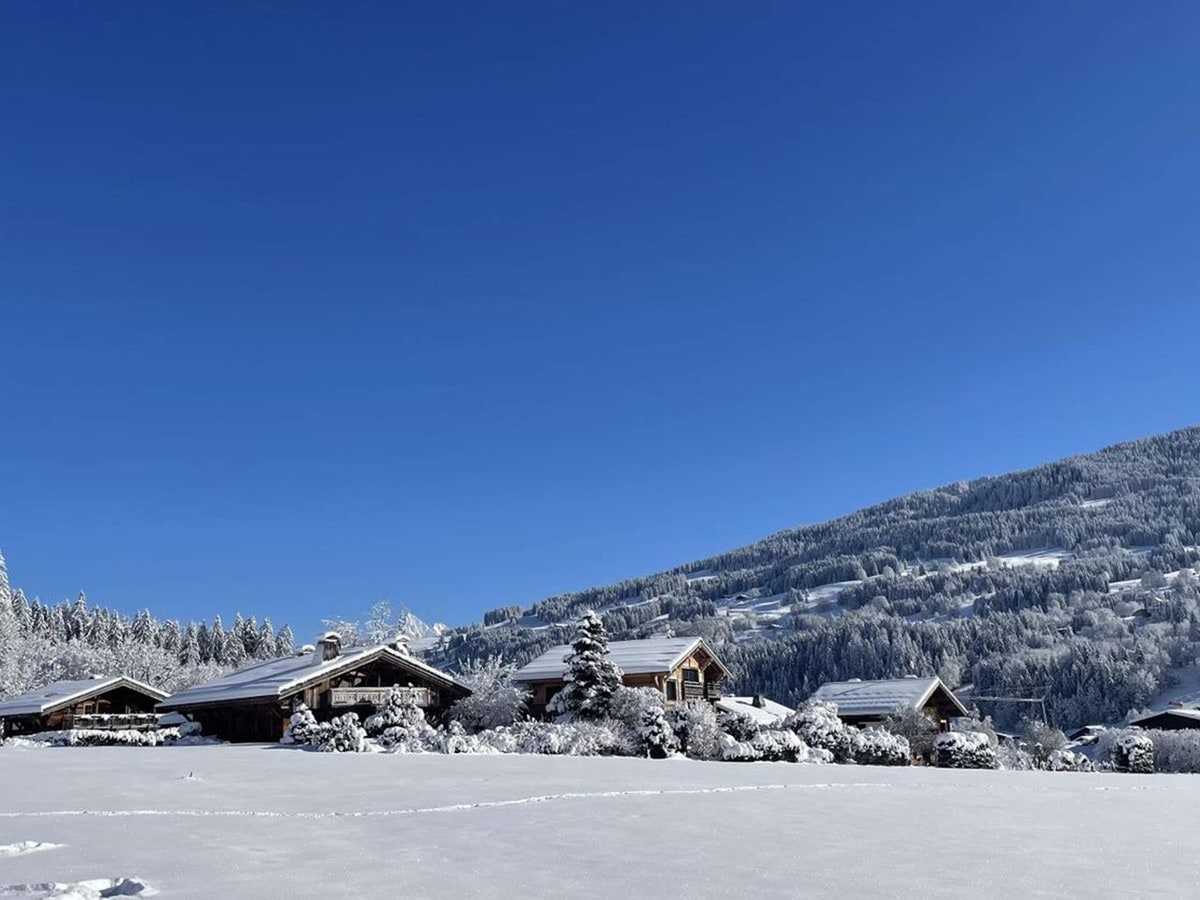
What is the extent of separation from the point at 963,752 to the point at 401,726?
22.5 meters

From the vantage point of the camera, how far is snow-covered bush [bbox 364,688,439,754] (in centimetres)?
3022

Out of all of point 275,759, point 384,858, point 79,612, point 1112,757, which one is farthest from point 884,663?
point 384,858

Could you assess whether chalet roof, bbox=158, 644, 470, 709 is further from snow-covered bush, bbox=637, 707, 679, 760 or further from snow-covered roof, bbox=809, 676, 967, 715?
snow-covered roof, bbox=809, 676, 967, 715

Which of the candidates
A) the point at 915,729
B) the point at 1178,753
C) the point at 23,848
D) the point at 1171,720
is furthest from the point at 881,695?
the point at 23,848

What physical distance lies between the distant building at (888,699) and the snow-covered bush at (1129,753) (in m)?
9.56

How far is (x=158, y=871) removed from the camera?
324 inches

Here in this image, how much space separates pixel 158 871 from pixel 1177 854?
1028 centimetres

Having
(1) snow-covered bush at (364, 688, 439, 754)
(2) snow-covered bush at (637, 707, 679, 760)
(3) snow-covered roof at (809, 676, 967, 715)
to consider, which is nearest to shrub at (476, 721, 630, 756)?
(2) snow-covered bush at (637, 707, 679, 760)

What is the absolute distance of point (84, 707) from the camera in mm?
51156

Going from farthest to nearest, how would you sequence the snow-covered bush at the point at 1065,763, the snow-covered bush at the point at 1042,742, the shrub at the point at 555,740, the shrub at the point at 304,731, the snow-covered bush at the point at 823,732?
the snow-covered bush at the point at 1042,742 < the snow-covered bush at the point at 1065,763 < the snow-covered bush at the point at 823,732 < the shrub at the point at 304,731 < the shrub at the point at 555,740

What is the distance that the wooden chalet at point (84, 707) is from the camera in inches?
1891

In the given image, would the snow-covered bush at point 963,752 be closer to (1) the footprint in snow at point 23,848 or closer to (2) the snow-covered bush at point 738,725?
(2) the snow-covered bush at point 738,725

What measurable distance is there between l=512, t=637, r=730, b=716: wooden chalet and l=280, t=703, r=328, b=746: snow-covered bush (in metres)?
12.7

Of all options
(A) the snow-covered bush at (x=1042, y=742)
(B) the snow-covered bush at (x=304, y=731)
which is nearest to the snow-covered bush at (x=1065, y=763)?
(A) the snow-covered bush at (x=1042, y=742)
